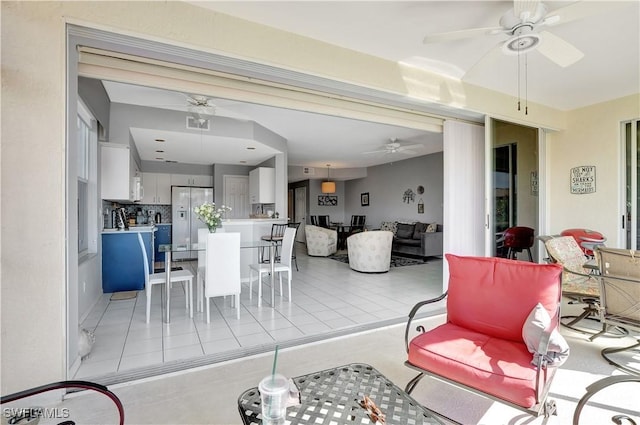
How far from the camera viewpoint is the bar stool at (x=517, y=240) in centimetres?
488

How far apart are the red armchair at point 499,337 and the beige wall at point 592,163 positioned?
12.7ft

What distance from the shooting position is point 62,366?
2.10m

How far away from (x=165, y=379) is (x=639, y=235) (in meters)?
6.12

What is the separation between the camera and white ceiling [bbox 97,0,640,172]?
2.47m

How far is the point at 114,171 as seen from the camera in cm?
464

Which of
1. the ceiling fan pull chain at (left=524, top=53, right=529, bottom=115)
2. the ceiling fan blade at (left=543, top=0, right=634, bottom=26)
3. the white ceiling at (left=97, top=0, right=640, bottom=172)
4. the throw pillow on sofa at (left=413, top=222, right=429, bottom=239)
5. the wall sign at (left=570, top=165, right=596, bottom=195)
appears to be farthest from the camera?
the throw pillow on sofa at (left=413, top=222, right=429, bottom=239)

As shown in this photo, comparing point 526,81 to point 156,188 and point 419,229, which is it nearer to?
point 419,229

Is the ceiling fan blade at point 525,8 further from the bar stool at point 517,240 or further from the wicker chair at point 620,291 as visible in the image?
the bar stool at point 517,240

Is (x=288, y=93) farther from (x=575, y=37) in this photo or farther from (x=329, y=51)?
(x=575, y=37)

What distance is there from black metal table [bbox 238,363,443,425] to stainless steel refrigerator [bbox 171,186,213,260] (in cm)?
734

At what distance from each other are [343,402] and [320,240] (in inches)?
264

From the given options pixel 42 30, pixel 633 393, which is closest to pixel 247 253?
pixel 42 30

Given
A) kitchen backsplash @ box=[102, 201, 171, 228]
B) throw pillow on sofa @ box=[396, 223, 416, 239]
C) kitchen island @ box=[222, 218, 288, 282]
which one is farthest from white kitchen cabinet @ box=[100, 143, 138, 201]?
throw pillow on sofa @ box=[396, 223, 416, 239]

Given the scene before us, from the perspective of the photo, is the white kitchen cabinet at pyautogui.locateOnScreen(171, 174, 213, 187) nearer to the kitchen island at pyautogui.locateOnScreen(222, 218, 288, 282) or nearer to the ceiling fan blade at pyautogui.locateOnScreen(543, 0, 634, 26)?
the kitchen island at pyautogui.locateOnScreen(222, 218, 288, 282)
